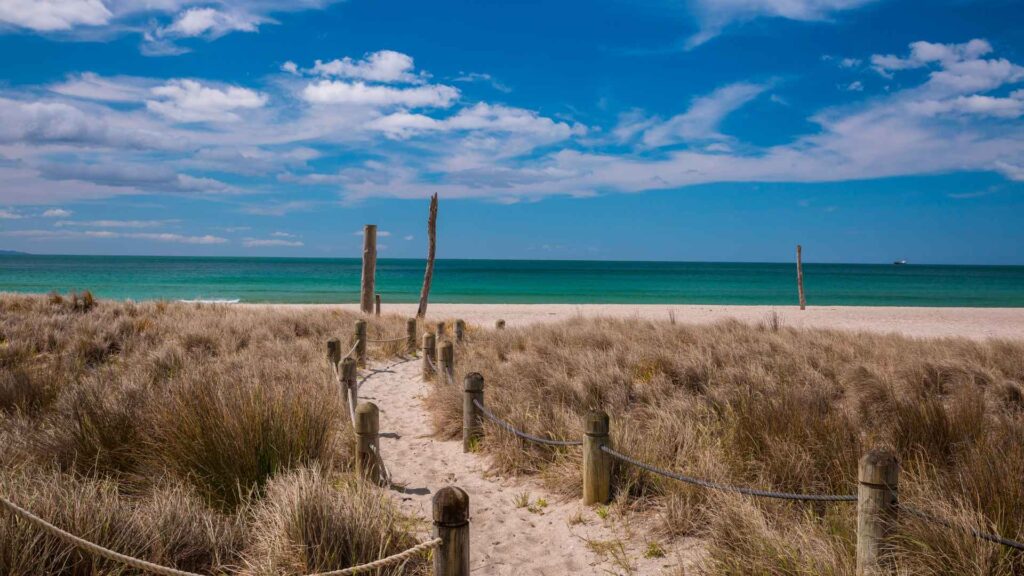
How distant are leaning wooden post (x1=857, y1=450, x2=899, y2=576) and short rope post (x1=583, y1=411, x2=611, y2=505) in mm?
1793

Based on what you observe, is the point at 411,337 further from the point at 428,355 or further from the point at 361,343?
the point at 428,355

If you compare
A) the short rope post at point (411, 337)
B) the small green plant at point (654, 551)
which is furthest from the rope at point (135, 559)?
the short rope post at point (411, 337)

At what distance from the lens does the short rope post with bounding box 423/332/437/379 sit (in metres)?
9.52

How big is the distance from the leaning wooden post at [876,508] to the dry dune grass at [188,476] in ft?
7.92

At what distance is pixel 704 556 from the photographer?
3.62m

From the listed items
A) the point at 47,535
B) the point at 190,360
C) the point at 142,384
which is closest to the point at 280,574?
the point at 47,535

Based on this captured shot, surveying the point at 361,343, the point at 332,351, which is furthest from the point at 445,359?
the point at 361,343

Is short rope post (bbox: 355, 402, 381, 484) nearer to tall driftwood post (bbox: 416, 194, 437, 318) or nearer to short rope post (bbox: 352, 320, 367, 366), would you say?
short rope post (bbox: 352, 320, 367, 366)

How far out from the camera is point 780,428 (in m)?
4.88

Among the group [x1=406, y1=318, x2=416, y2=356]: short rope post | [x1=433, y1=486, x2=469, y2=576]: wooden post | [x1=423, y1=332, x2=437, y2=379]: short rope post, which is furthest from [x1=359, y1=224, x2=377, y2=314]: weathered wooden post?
[x1=433, y1=486, x2=469, y2=576]: wooden post

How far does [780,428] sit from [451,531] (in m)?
3.36

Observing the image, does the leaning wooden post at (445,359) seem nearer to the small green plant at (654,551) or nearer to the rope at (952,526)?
the small green plant at (654,551)

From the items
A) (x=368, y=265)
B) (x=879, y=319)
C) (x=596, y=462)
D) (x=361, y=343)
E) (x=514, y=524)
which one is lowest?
(x=514, y=524)

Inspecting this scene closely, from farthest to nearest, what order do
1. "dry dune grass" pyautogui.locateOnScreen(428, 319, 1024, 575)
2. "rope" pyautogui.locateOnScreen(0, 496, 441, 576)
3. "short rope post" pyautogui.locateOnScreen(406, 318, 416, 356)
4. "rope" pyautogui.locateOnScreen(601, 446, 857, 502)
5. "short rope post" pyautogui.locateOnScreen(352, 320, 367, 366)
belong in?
"short rope post" pyautogui.locateOnScreen(406, 318, 416, 356), "short rope post" pyautogui.locateOnScreen(352, 320, 367, 366), "dry dune grass" pyautogui.locateOnScreen(428, 319, 1024, 575), "rope" pyautogui.locateOnScreen(601, 446, 857, 502), "rope" pyautogui.locateOnScreen(0, 496, 441, 576)
